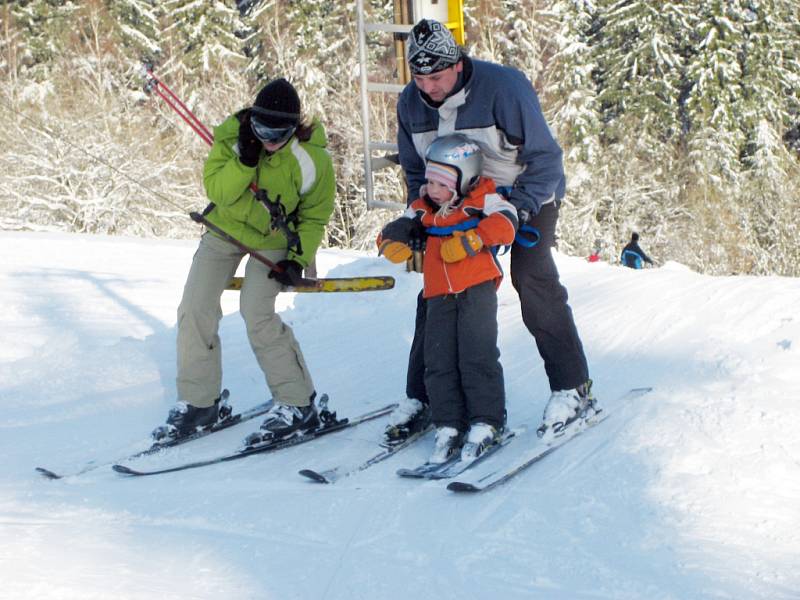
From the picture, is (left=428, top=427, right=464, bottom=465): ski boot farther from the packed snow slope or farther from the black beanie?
the black beanie

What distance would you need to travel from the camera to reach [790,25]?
33.7 m

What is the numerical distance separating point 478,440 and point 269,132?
57.1 inches

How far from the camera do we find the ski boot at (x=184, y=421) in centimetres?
425

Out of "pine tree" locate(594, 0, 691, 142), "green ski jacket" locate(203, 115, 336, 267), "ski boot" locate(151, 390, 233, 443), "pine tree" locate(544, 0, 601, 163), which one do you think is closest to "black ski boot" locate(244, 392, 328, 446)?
"ski boot" locate(151, 390, 233, 443)

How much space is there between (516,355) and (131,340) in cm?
247

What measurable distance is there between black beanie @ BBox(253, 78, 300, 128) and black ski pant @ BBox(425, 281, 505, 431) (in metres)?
0.91

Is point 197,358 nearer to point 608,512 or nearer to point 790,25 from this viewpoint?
point 608,512

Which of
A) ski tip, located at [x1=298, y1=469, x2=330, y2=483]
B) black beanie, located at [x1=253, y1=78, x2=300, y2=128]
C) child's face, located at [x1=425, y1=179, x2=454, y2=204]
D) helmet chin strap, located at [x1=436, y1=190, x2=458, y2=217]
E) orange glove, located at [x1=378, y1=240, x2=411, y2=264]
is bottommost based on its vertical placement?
ski tip, located at [x1=298, y1=469, x2=330, y2=483]

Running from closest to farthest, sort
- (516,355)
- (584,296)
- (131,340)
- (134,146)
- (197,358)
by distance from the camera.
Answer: (197,358)
(516,355)
(131,340)
(584,296)
(134,146)

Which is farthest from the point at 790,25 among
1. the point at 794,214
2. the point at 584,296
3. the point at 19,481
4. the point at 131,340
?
the point at 19,481

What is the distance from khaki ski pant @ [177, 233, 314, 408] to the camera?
4.20 meters

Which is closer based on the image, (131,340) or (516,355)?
(516,355)

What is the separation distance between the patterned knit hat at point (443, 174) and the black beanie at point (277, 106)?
0.63m

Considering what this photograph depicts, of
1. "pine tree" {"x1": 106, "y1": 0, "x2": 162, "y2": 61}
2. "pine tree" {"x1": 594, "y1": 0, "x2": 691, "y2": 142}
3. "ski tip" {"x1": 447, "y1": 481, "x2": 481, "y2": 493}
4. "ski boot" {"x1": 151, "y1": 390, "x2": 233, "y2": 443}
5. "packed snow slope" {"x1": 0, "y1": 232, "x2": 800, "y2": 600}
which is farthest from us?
"pine tree" {"x1": 594, "y1": 0, "x2": 691, "y2": 142}
